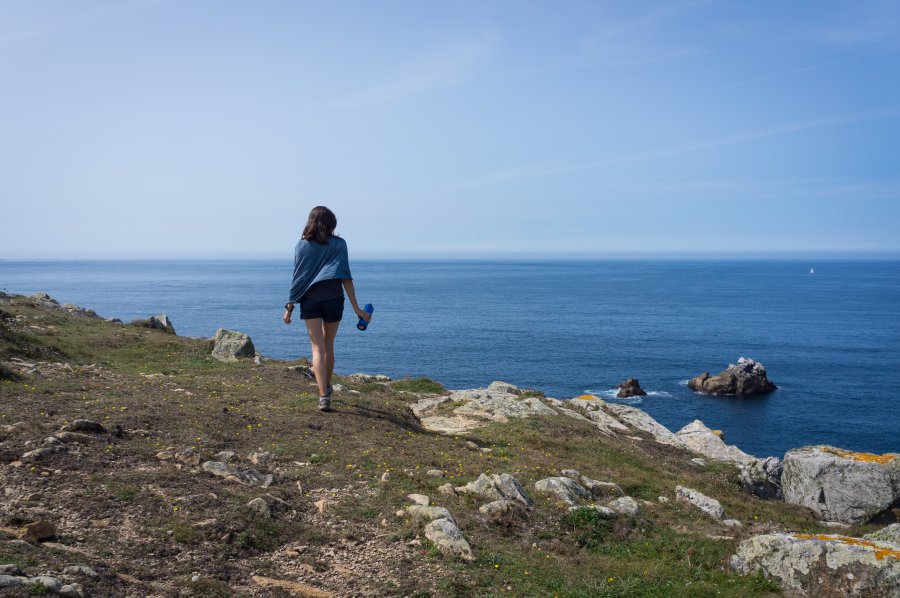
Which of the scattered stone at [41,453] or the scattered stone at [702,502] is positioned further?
the scattered stone at [702,502]

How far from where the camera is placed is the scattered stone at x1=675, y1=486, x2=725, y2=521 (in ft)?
42.3

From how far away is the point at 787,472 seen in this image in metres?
19.9

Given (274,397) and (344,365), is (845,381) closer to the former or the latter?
(344,365)

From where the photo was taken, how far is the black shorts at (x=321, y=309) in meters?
13.5

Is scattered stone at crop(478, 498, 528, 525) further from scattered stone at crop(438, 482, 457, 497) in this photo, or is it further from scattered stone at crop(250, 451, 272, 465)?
scattered stone at crop(250, 451, 272, 465)

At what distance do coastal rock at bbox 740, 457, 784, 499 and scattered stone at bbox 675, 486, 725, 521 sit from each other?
8287 mm

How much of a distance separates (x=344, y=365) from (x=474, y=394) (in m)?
55.3

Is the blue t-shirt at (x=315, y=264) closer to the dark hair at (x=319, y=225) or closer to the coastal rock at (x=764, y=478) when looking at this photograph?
the dark hair at (x=319, y=225)

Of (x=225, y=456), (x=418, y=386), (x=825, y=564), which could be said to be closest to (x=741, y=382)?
(x=418, y=386)

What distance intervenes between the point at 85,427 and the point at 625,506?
35.3 ft

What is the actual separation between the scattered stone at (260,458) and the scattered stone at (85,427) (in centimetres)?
286

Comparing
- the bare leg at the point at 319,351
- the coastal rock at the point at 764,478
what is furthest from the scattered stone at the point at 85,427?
the coastal rock at the point at 764,478

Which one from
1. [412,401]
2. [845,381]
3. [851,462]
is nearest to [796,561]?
[851,462]

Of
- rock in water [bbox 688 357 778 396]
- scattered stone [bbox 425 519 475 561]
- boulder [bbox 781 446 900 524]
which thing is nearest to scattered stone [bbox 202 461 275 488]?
scattered stone [bbox 425 519 475 561]
